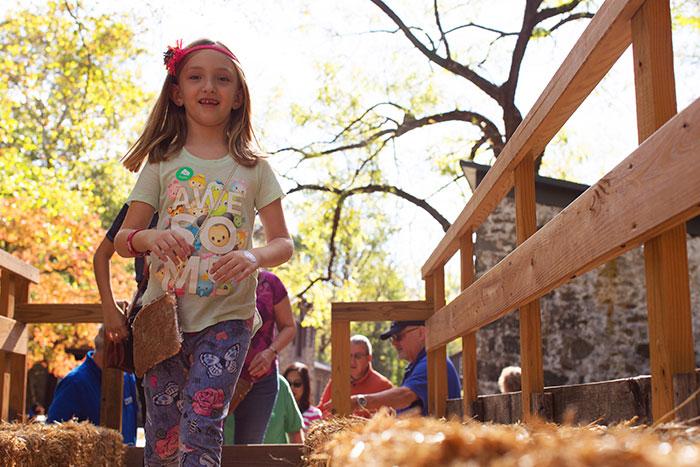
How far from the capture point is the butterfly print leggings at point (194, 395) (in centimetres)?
296

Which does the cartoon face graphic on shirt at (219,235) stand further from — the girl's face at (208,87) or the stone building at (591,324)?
the stone building at (591,324)

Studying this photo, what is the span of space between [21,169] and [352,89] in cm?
680

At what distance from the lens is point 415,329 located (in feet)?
20.0

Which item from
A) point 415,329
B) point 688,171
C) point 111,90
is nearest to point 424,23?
point 111,90

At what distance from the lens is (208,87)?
130 inches

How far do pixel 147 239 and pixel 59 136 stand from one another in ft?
59.7

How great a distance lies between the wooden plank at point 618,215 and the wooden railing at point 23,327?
2850 millimetres

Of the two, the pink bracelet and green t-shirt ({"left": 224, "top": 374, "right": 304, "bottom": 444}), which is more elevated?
the pink bracelet

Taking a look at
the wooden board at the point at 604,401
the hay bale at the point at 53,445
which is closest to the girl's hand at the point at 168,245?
the hay bale at the point at 53,445

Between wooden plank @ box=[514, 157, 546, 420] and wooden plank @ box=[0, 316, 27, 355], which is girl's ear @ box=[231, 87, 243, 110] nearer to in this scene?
wooden plank @ box=[514, 157, 546, 420]

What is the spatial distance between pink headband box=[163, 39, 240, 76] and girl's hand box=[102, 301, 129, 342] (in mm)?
845

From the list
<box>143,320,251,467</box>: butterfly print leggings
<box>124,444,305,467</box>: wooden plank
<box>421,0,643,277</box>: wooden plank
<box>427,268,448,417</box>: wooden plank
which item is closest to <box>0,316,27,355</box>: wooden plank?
<box>124,444,305,467</box>: wooden plank

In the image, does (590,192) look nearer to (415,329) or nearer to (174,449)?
(174,449)

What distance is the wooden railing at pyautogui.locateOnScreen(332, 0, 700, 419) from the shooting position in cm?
159
